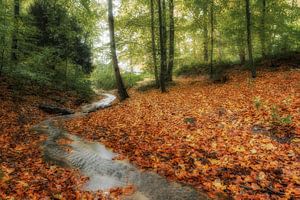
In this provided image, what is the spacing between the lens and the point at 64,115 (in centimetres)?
1545

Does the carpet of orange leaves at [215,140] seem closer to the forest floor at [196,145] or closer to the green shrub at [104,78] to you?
the forest floor at [196,145]

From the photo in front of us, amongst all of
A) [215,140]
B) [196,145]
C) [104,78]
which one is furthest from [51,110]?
[104,78]

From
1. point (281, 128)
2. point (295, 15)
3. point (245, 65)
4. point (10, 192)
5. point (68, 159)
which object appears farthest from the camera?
point (245, 65)

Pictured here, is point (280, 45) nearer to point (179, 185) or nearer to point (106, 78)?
point (179, 185)

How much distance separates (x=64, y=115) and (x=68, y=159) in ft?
26.1

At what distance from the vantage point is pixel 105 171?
699cm

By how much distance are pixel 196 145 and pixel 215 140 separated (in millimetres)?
568

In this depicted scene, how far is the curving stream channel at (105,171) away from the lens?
557cm

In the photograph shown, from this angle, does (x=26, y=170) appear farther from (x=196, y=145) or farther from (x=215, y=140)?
(x=215, y=140)

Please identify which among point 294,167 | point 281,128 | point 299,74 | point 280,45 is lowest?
point 294,167

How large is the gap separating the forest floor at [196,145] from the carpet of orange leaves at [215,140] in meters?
0.02

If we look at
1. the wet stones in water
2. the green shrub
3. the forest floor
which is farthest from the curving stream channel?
the green shrub

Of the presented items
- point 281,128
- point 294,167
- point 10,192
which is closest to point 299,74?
point 281,128

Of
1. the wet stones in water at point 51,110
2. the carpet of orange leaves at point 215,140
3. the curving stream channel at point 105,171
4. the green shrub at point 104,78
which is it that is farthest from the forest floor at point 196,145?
the green shrub at point 104,78
